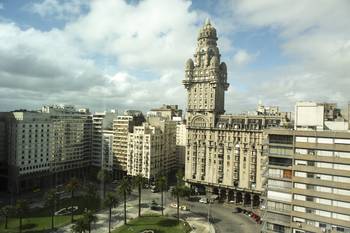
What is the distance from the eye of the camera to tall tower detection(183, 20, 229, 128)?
5787 inches

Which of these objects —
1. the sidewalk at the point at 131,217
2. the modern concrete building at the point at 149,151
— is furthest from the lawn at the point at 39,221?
the modern concrete building at the point at 149,151

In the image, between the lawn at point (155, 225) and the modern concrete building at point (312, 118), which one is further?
the lawn at point (155, 225)

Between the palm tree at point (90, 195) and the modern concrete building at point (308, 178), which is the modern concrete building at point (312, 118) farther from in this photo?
the palm tree at point (90, 195)

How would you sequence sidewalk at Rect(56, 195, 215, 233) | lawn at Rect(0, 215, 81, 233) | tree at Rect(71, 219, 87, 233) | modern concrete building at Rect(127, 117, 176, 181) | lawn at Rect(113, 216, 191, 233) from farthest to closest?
modern concrete building at Rect(127, 117, 176, 181), sidewalk at Rect(56, 195, 215, 233), lawn at Rect(113, 216, 191, 233), lawn at Rect(0, 215, 81, 233), tree at Rect(71, 219, 87, 233)

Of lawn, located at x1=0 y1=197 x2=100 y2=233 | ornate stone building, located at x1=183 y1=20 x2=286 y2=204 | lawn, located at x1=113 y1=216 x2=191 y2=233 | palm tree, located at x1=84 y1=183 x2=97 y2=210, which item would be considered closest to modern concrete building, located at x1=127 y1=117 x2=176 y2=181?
ornate stone building, located at x1=183 y1=20 x2=286 y2=204

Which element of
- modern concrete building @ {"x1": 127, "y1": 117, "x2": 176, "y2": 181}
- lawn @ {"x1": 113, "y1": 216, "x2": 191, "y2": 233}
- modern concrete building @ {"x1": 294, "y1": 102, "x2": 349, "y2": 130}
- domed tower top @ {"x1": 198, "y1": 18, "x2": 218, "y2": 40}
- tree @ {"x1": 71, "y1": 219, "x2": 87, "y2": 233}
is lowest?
lawn @ {"x1": 113, "y1": 216, "x2": 191, "y2": 233}

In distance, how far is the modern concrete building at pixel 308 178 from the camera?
71.2 m

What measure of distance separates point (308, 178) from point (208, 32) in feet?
314

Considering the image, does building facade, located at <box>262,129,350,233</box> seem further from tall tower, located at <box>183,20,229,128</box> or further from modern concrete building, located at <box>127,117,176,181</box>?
modern concrete building, located at <box>127,117,176,181</box>

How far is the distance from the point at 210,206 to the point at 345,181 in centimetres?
6947

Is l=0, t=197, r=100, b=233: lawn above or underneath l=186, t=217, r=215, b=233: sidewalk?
above

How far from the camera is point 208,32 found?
15338 cm

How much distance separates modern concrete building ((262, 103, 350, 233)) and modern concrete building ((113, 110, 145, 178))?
104743 mm

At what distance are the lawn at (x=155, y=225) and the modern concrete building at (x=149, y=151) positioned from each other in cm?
4674
